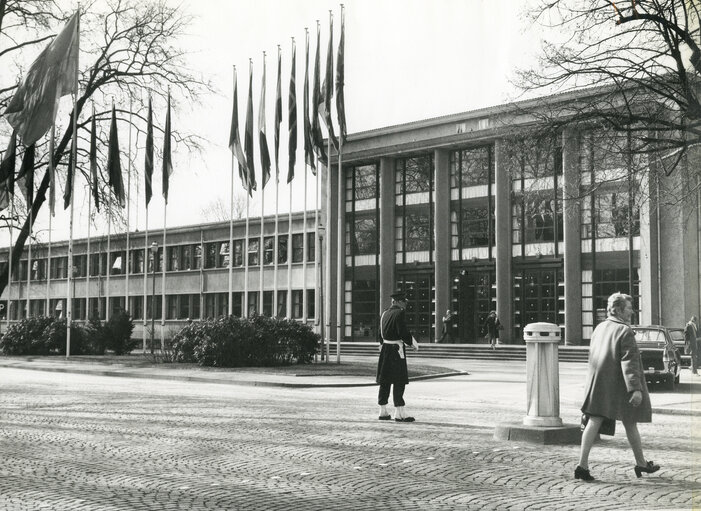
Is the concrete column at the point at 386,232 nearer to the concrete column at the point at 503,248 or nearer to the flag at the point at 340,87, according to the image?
the concrete column at the point at 503,248

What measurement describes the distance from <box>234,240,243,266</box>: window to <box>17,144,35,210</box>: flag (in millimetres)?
23233

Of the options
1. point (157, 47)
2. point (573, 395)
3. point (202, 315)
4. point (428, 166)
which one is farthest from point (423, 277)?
point (573, 395)

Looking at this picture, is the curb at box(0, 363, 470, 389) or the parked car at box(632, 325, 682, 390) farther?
the curb at box(0, 363, 470, 389)

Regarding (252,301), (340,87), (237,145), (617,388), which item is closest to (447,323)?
(252,301)

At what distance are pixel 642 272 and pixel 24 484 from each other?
116ft

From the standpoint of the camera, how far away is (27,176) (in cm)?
3139

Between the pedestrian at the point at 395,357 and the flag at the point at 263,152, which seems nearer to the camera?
the pedestrian at the point at 395,357

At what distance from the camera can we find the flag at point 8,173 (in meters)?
29.8

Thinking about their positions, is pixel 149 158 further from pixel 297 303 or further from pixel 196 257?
pixel 196 257

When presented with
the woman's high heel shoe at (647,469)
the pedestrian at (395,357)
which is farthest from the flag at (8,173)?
the woman's high heel shoe at (647,469)

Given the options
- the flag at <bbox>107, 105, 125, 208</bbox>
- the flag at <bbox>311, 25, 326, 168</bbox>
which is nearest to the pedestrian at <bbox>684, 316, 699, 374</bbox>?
the flag at <bbox>311, 25, 326, 168</bbox>

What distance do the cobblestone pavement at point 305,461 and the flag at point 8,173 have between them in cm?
1664

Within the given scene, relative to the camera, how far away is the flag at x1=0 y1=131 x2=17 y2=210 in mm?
29797

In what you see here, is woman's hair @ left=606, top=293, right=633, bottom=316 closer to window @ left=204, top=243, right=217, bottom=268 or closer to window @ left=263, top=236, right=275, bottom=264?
window @ left=263, top=236, right=275, bottom=264
